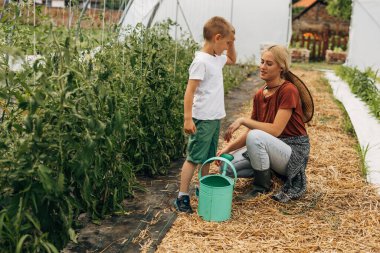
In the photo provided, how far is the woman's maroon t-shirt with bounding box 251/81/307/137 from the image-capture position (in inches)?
131

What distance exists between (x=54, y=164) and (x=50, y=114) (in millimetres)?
230

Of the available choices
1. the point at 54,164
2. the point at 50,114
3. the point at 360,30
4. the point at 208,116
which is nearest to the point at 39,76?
the point at 50,114

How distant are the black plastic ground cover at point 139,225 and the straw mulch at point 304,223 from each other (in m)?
0.10

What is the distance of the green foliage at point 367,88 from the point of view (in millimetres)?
5955

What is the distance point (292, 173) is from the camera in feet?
11.2

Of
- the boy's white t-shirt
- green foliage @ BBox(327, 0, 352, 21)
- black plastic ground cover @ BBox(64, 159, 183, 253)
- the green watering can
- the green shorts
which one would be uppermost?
green foliage @ BBox(327, 0, 352, 21)

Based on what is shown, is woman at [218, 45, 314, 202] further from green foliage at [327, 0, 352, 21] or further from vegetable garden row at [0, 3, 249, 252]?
green foliage at [327, 0, 352, 21]

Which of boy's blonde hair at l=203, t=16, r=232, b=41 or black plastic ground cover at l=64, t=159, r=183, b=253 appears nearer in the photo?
black plastic ground cover at l=64, t=159, r=183, b=253

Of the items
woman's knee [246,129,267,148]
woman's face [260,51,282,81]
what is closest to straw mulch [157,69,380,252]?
woman's knee [246,129,267,148]

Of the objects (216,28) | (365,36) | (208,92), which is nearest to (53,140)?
(208,92)

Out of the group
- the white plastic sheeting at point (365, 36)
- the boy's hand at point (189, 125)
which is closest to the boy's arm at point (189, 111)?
the boy's hand at point (189, 125)

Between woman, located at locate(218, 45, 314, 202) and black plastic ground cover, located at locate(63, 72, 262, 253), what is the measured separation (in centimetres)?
55

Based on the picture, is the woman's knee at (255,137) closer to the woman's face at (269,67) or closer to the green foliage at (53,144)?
the woman's face at (269,67)

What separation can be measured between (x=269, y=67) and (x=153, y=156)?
1.14 meters
